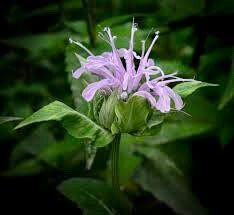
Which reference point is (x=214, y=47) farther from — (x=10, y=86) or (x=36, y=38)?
(x=10, y=86)

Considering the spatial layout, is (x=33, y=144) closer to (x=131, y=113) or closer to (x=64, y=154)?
(x=64, y=154)

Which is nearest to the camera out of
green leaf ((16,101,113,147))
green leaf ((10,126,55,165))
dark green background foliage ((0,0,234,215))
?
green leaf ((16,101,113,147))

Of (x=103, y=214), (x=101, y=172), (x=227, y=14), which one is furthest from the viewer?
(x=227, y=14)

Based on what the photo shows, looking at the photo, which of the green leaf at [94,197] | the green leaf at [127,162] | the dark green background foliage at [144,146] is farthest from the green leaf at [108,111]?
the green leaf at [127,162]

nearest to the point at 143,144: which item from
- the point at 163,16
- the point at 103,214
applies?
the point at 103,214

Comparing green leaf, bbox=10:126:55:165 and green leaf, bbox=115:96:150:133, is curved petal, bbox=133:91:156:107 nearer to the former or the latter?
green leaf, bbox=115:96:150:133

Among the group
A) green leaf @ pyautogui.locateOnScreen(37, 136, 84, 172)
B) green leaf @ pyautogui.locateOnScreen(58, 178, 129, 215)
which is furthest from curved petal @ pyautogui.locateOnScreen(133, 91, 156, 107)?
green leaf @ pyautogui.locateOnScreen(37, 136, 84, 172)
